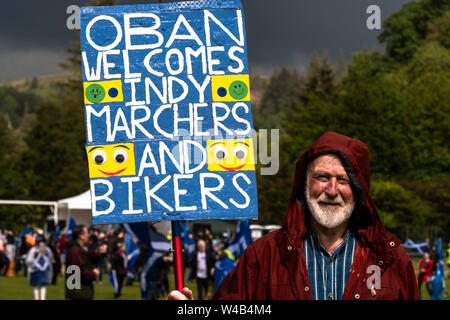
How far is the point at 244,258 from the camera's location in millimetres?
4898

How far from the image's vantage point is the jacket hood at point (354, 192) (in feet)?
15.6

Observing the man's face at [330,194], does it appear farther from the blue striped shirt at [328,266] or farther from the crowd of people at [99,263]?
the crowd of people at [99,263]

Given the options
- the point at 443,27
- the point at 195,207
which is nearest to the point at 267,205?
the point at 443,27

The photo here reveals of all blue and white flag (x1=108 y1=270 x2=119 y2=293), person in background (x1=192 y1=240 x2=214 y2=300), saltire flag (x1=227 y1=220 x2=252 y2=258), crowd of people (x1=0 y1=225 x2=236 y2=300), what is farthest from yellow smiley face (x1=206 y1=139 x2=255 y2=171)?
blue and white flag (x1=108 y1=270 x2=119 y2=293)

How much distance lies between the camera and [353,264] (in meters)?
4.75

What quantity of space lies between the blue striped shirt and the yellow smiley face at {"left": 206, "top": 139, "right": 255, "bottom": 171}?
0.91 metres

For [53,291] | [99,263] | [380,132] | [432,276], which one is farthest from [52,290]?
[380,132]

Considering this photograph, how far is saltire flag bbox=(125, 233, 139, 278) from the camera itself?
27197 mm

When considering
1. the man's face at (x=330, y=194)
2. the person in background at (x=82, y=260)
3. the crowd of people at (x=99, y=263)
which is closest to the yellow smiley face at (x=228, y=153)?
the man's face at (x=330, y=194)

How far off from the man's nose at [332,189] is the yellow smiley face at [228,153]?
34.1 inches

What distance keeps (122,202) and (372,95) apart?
5707 centimetres

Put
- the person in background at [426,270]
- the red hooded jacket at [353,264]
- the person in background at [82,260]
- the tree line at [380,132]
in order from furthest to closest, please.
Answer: the tree line at [380,132] → the person in background at [426,270] → the person in background at [82,260] → the red hooded jacket at [353,264]

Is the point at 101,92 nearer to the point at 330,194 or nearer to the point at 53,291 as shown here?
the point at 330,194

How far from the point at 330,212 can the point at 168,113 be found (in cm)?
141
